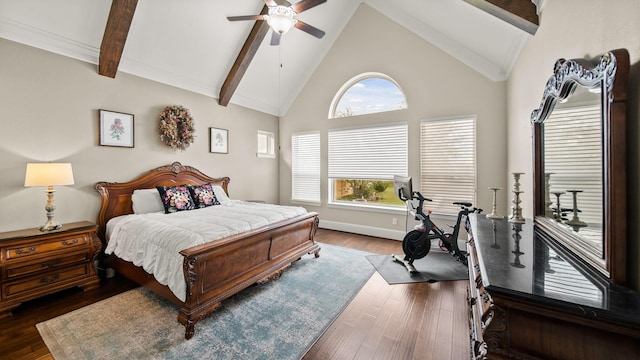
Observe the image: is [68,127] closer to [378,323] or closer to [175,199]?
[175,199]

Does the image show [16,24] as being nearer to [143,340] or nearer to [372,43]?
[143,340]

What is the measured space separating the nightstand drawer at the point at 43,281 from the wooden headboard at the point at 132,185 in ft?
1.94

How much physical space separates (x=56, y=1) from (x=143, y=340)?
12.2 feet

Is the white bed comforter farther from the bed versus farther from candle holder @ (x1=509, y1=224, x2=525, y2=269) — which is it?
candle holder @ (x1=509, y1=224, x2=525, y2=269)

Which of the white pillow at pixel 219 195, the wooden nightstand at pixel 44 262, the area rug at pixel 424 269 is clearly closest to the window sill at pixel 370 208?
the area rug at pixel 424 269

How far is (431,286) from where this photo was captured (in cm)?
282

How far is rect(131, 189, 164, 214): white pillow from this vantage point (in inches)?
135

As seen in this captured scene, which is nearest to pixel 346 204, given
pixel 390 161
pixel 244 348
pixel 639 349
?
pixel 390 161

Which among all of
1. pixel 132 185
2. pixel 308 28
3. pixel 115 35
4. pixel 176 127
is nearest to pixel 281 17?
pixel 308 28

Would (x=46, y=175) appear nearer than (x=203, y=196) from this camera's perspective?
Yes

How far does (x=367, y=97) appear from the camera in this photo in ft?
16.2

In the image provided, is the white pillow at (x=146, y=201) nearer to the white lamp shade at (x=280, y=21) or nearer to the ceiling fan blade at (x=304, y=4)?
the white lamp shade at (x=280, y=21)

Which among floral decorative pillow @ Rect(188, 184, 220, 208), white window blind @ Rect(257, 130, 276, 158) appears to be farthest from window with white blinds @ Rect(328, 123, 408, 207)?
floral decorative pillow @ Rect(188, 184, 220, 208)

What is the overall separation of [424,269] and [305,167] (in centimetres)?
342
